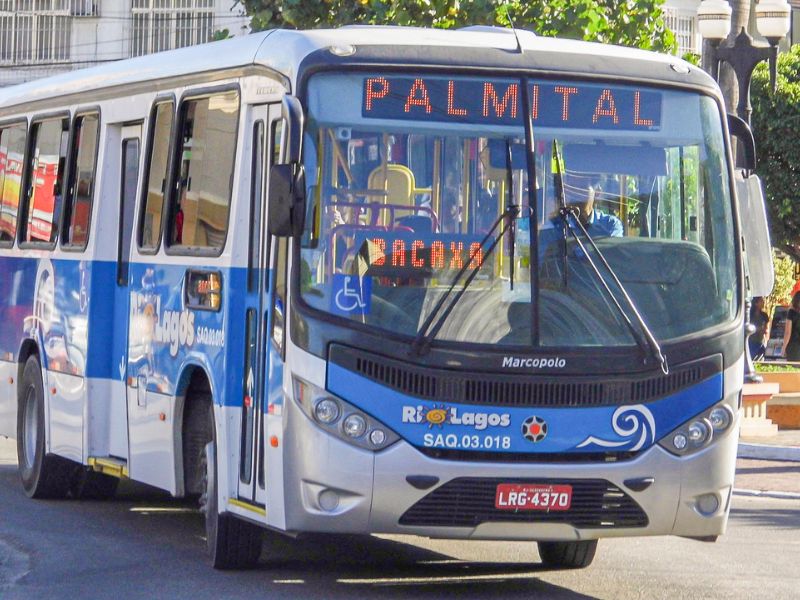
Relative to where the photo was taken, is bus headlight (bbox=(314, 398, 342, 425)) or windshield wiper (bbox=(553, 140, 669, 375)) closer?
bus headlight (bbox=(314, 398, 342, 425))

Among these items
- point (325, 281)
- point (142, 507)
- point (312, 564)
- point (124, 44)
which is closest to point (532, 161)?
point (325, 281)

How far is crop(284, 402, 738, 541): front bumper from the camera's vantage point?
8.23 metres

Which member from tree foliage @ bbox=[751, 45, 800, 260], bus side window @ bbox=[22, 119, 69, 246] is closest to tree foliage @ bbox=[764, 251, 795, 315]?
tree foliage @ bbox=[751, 45, 800, 260]

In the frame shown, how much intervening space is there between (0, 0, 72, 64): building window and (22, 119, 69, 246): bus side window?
27.3 m

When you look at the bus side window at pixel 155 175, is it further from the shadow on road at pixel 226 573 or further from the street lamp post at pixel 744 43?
the street lamp post at pixel 744 43

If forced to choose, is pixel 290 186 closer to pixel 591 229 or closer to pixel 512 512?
pixel 591 229

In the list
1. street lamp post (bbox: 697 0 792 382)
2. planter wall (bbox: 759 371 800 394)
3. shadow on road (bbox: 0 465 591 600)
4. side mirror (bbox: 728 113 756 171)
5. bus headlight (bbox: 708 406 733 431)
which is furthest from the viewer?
planter wall (bbox: 759 371 800 394)

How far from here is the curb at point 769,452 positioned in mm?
16922

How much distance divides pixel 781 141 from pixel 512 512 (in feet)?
105

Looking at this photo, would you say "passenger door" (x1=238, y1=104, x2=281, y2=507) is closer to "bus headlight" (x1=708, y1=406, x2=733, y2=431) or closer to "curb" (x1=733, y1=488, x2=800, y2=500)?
"bus headlight" (x1=708, y1=406, x2=733, y2=431)

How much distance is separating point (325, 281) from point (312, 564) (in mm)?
2140

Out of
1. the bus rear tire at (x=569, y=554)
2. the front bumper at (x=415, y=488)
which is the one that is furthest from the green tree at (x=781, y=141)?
the front bumper at (x=415, y=488)

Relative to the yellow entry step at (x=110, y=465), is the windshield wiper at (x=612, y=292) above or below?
above

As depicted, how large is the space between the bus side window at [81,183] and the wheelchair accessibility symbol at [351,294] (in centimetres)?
385
